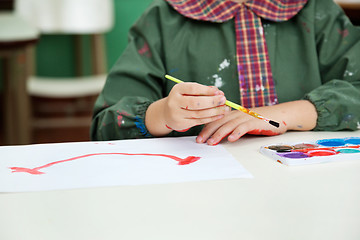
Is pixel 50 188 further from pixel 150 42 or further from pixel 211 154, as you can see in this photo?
pixel 150 42

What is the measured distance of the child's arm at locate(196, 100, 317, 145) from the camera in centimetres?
71

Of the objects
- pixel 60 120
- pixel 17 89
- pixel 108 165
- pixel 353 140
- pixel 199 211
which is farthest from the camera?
pixel 60 120

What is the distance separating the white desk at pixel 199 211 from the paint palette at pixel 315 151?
0.05 metres

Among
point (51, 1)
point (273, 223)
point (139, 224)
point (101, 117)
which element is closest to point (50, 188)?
point (139, 224)

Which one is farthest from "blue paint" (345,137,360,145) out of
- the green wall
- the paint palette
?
the green wall

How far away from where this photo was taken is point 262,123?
741mm

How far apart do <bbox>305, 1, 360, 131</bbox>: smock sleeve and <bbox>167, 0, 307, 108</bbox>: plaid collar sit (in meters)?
0.08

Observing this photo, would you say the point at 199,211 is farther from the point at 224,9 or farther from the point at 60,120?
the point at 60,120

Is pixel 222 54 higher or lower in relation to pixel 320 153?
higher

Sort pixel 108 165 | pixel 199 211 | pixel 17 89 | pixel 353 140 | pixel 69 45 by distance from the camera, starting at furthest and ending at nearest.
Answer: pixel 69 45
pixel 17 89
pixel 353 140
pixel 108 165
pixel 199 211

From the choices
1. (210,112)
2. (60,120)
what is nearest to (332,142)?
(210,112)

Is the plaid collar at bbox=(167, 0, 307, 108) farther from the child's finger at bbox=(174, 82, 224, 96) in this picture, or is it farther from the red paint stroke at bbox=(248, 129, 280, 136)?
the child's finger at bbox=(174, 82, 224, 96)

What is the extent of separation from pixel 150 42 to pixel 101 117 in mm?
187

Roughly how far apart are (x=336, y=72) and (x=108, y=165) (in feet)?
1.89
